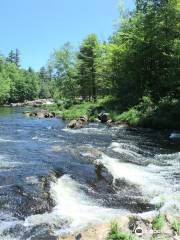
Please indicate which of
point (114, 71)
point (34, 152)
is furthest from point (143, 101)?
point (34, 152)

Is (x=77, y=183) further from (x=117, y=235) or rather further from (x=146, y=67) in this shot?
(x=146, y=67)

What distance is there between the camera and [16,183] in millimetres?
15000

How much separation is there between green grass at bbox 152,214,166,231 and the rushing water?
1.56 metres

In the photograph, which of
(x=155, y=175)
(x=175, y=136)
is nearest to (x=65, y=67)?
(x=175, y=136)

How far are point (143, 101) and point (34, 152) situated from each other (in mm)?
21731

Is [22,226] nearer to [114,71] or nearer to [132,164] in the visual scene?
[132,164]

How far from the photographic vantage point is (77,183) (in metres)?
15.5

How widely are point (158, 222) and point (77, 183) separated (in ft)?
18.2

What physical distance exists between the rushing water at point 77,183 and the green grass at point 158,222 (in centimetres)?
156

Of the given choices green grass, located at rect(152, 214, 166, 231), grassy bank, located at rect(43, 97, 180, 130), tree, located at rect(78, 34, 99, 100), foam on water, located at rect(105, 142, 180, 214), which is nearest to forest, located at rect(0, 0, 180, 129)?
grassy bank, located at rect(43, 97, 180, 130)

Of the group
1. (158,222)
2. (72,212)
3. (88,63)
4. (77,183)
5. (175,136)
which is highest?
(88,63)

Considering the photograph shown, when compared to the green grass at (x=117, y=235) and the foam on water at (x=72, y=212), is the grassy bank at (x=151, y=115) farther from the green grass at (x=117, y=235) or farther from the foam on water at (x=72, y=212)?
the green grass at (x=117, y=235)

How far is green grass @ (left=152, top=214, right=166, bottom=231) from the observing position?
10.2 meters

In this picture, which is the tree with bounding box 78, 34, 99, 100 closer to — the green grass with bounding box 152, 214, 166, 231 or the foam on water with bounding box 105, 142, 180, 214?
the foam on water with bounding box 105, 142, 180, 214
